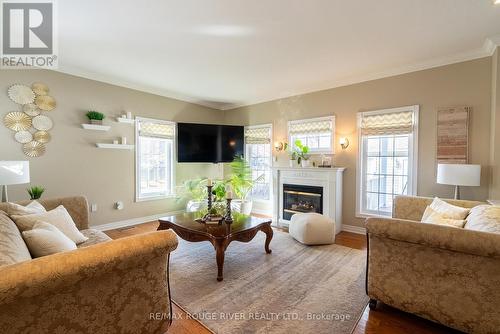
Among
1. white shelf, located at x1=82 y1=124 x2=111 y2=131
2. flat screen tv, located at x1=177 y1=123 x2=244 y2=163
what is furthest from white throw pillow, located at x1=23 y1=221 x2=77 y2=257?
flat screen tv, located at x1=177 y1=123 x2=244 y2=163

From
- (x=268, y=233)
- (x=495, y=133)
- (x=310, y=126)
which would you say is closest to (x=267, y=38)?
(x=310, y=126)

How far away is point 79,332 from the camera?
125 centimetres

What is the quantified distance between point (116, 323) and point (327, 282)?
6.39ft

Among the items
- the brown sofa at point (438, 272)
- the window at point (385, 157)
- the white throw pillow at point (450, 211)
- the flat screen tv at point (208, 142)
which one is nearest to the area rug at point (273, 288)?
the brown sofa at point (438, 272)

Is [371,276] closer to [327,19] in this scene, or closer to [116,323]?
[116,323]

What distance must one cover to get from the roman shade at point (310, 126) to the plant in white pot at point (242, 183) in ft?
4.36

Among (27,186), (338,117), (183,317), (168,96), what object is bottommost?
(183,317)

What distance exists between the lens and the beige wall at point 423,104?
3129 millimetres

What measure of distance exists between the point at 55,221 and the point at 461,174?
4388 millimetres

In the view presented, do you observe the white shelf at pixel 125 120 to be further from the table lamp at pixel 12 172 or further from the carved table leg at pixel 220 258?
the carved table leg at pixel 220 258

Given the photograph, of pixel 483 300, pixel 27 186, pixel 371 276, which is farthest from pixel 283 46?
pixel 27 186

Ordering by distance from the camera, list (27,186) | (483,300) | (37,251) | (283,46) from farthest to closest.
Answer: (27,186) → (283,46) → (37,251) → (483,300)

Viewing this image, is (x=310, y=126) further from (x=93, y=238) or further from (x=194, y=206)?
(x=93, y=238)

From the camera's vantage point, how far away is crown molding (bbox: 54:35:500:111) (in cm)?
309
